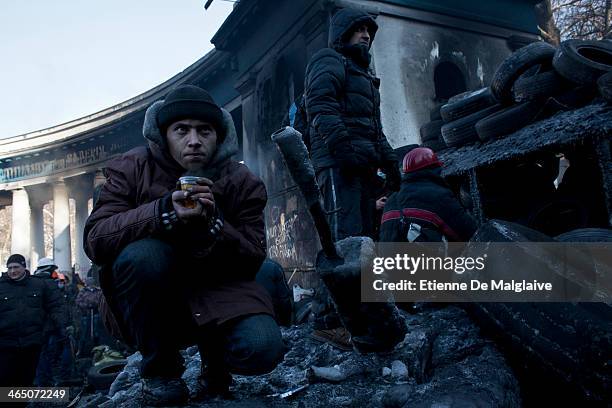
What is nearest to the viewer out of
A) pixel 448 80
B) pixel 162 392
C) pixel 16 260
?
pixel 162 392

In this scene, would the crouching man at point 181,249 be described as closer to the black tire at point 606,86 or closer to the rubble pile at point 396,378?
the rubble pile at point 396,378

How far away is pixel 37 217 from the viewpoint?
66.5ft

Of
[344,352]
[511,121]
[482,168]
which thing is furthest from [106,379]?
[511,121]

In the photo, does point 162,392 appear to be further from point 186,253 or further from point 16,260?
point 16,260

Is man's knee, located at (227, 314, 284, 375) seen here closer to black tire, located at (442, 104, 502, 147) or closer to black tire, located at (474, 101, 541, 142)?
black tire, located at (474, 101, 541, 142)

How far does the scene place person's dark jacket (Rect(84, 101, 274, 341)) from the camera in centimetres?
172

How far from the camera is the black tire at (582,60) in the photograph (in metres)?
3.82

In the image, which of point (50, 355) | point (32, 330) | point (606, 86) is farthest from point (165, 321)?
point (50, 355)

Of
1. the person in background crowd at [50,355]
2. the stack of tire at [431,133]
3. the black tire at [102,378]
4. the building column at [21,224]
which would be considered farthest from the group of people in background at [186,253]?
the building column at [21,224]

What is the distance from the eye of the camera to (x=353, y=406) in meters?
2.00

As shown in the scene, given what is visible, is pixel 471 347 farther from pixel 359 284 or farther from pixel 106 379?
pixel 106 379

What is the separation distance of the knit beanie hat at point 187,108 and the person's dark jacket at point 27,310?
510cm

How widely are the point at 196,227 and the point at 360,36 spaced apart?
287 centimetres

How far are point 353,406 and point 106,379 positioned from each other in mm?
3922
